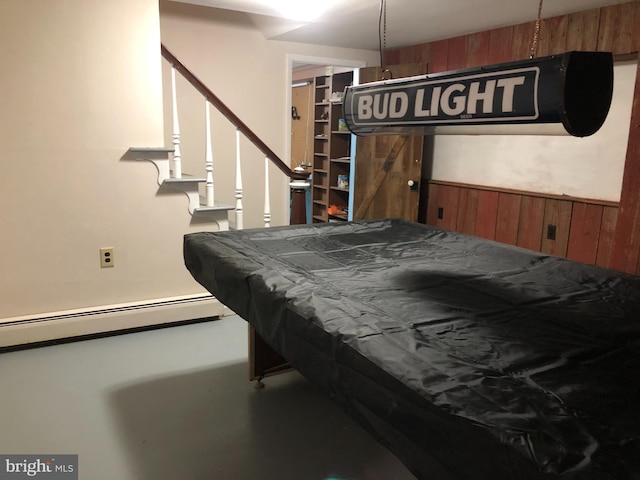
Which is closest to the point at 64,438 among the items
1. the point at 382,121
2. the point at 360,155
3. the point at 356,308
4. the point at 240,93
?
the point at 356,308

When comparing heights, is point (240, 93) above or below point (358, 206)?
above

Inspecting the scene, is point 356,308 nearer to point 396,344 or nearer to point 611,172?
point 396,344

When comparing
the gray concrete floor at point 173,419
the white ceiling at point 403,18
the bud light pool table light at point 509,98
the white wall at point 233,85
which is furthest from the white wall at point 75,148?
the bud light pool table light at point 509,98

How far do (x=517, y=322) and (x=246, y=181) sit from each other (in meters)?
3.52

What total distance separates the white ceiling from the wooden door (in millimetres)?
370

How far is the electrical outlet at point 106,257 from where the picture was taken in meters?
3.06

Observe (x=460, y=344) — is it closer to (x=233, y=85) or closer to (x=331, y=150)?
(x=233, y=85)

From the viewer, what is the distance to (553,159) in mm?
3590

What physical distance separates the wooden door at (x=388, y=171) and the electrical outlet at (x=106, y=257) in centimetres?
270

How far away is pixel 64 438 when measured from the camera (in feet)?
6.79

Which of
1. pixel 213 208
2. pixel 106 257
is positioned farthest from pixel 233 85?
pixel 106 257

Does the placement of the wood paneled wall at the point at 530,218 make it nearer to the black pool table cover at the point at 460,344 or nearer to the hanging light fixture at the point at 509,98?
the black pool table cover at the point at 460,344

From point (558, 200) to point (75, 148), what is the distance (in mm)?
3293

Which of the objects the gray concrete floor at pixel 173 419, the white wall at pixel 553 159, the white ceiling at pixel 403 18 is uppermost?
the white ceiling at pixel 403 18
